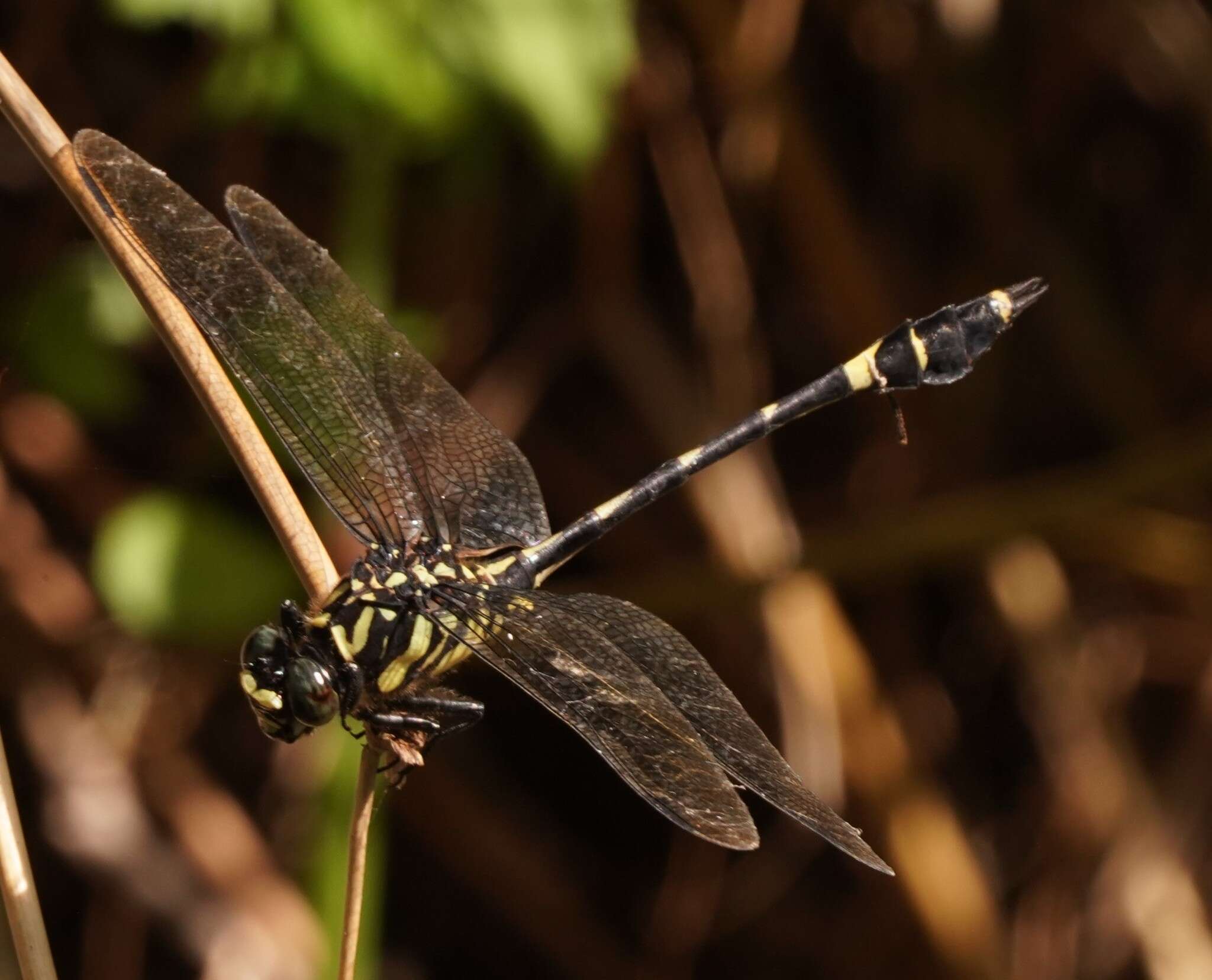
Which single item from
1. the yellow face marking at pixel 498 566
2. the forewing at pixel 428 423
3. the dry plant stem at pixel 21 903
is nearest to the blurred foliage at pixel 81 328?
the forewing at pixel 428 423

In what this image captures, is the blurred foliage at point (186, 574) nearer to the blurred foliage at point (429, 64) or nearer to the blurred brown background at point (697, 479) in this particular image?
the blurred brown background at point (697, 479)

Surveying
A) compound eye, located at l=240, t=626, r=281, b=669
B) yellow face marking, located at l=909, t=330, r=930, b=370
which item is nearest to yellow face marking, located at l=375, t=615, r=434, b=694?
compound eye, located at l=240, t=626, r=281, b=669

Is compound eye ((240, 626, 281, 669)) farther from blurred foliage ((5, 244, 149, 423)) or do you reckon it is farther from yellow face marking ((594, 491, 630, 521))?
blurred foliage ((5, 244, 149, 423))

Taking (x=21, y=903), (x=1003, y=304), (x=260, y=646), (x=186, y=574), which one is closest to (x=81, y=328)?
(x=186, y=574)

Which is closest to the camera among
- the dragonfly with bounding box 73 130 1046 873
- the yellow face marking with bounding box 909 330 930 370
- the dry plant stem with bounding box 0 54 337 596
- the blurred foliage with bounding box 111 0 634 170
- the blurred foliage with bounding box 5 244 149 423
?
the dry plant stem with bounding box 0 54 337 596

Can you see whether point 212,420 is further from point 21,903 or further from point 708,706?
point 708,706

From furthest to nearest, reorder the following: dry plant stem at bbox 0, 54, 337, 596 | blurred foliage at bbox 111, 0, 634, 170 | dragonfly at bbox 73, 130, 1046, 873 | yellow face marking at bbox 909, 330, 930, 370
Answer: blurred foliage at bbox 111, 0, 634, 170, yellow face marking at bbox 909, 330, 930, 370, dragonfly at bbox 73, 130, 1046, 873, dry plant stem at bbox 0, 54, 337, 596

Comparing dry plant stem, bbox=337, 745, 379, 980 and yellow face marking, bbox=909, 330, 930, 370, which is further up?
yellow face marking, bbox=909, 330, 930, 370

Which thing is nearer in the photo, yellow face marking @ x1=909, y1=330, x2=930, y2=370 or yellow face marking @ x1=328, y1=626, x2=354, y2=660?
yellow face marking @ x1=328, y1=626, x2=354, y2=660
